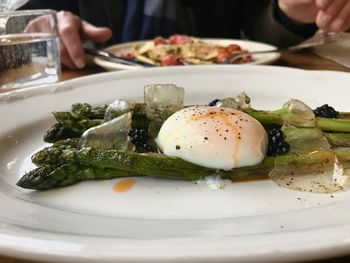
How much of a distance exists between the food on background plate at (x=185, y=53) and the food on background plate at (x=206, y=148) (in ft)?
1.90

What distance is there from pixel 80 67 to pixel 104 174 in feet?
2.79

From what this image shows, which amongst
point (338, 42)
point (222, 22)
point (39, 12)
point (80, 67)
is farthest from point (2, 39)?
point (222, 22)

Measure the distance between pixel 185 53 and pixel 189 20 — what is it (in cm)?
74

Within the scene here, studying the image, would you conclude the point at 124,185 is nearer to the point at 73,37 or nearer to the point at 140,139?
the point at 140,139

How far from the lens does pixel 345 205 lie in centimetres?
69

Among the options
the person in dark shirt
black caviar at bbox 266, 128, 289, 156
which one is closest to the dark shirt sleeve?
the person in dark shirt

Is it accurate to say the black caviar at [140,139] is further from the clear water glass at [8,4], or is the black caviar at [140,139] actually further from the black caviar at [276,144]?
the clear water glass at [8,4]

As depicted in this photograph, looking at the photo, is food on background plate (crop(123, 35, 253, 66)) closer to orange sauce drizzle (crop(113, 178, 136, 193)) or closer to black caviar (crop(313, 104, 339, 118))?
black caviar (crop(313, 104, 339, 118))

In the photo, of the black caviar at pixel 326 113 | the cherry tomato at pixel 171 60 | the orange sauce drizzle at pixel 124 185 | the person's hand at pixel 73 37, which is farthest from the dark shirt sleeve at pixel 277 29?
the orange sauce drizzle at pixel 124 185

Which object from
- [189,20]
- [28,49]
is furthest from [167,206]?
[189,20]

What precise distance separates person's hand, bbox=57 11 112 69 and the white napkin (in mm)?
815

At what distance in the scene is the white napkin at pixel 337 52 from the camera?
1567mm

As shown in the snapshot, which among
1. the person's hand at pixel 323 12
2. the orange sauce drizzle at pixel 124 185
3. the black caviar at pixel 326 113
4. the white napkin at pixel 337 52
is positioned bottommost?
the orange sauce drizzle at pixel 124 185

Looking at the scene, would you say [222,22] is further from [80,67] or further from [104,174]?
[104,174]
